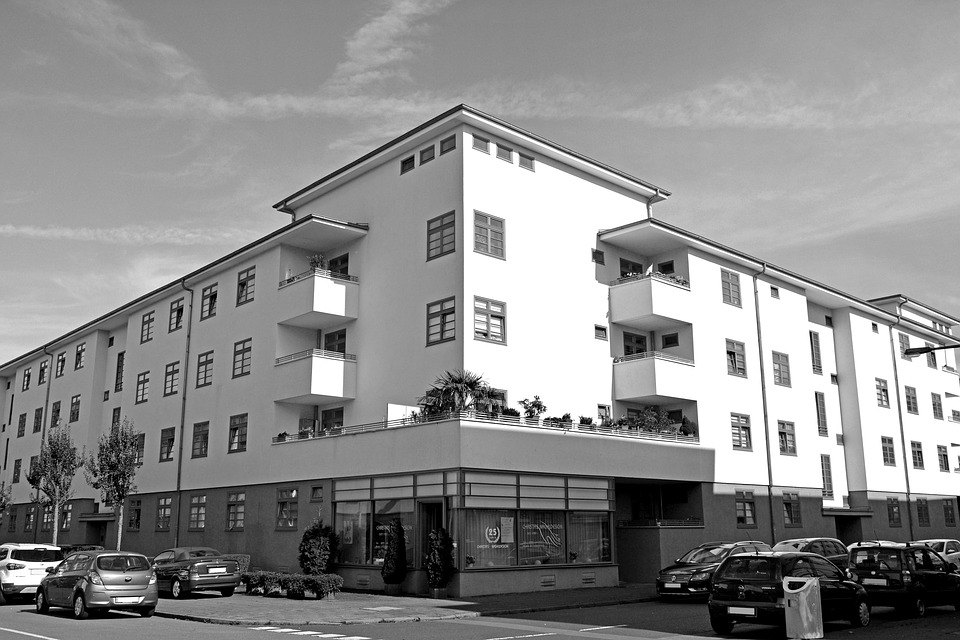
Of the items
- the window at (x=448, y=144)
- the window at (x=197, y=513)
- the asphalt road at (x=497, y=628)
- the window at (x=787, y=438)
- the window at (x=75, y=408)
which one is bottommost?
the asphalt road at (x=497, y=628)

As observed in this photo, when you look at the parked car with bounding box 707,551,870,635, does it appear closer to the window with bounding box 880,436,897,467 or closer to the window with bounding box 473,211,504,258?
the window with bounding box 473,211,504,258

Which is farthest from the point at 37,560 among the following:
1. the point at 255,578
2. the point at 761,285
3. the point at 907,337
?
the point at 907,337

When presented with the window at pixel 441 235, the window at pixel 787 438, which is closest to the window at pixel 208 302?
the window at pixel 441 235

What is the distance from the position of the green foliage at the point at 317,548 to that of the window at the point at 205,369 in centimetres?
1246

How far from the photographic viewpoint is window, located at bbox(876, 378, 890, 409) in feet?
157

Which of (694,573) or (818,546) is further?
(818,546)

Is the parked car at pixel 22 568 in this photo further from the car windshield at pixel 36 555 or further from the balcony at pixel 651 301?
the balcony at pixel 651 301

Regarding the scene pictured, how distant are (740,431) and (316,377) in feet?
58.3

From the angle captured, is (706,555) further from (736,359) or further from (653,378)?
(736,359)

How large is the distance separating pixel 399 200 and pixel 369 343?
564 cm

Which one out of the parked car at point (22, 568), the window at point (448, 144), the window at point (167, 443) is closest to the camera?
the parked car at point (22, 568)

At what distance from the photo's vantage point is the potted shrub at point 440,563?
85.2 ft

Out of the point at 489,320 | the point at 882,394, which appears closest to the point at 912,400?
the point at 882,394

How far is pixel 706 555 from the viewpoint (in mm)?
26422
